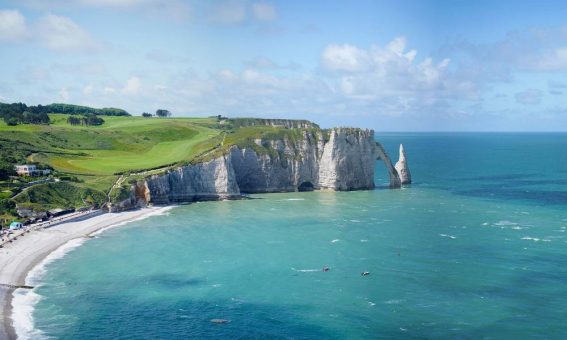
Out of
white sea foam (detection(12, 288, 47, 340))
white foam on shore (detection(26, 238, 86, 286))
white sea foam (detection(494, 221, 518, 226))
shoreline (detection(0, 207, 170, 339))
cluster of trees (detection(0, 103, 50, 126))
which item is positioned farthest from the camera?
cluster of trees (detection(0, 103, 50, 126))

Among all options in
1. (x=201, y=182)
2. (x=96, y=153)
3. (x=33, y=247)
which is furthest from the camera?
(x=96, y=153)

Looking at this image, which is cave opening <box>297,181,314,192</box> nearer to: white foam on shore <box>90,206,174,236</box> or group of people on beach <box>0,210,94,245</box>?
white foam on shore <box>90,206,174,236</box>

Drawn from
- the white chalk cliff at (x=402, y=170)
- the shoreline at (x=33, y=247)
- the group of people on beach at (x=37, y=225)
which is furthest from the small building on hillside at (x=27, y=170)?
the white chalk cliff at (x=402, y=170)

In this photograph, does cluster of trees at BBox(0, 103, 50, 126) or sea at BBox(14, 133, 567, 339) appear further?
cluster of trees at BBox(0, 103, 50, 126)

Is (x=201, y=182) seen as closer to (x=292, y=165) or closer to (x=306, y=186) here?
(x=292, y=165)

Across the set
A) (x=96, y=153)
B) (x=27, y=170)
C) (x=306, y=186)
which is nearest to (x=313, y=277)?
(x=27, y=170)

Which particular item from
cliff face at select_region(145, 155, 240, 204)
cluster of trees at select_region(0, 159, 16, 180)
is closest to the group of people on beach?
cluster of trees at select_region(0, 159, 16, 180)

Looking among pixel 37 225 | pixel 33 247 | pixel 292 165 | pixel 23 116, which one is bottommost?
pixel 33 247

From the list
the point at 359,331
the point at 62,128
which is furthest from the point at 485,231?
the point at 62,128
